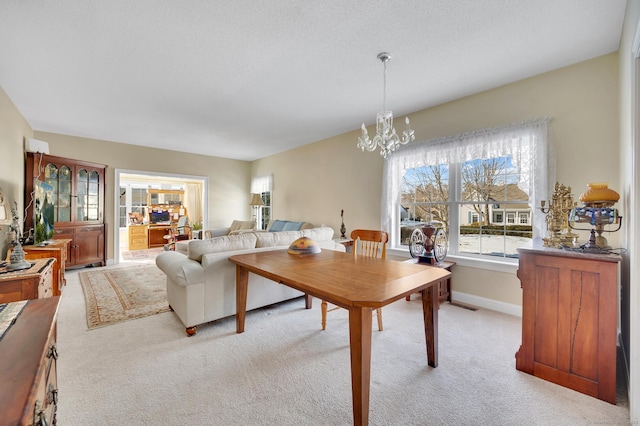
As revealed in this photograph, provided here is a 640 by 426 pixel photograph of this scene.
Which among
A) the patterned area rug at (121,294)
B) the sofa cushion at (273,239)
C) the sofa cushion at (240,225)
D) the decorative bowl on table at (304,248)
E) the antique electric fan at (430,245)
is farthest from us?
the sofa cushion at (240,225)

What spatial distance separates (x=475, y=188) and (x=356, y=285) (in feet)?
8.41

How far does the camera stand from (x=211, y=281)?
2.58 m

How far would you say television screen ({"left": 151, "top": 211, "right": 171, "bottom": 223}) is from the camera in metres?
8.47

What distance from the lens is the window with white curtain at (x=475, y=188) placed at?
2.82m

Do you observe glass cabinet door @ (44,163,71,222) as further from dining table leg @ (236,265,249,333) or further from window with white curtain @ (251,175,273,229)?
dining table leg @ (236,265,249,333)

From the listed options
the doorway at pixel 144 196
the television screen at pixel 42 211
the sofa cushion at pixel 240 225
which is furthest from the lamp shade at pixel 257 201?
the television screen at pixel 42 211

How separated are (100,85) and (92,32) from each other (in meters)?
1.10

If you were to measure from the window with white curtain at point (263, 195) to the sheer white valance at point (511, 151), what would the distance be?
12.5 feet

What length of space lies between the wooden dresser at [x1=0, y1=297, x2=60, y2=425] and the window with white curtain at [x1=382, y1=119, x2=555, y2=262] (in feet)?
11.8

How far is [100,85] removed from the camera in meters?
3.02

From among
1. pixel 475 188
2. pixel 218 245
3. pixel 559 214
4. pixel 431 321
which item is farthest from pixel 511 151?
pixel 218 245

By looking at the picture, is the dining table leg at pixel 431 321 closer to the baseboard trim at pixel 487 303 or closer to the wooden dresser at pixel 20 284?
the baseboard trim at pixel 487 303

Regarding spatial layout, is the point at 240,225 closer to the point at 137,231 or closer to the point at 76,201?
the point at 76,201

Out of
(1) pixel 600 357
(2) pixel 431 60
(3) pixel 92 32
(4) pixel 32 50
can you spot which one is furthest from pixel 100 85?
(1) pixel 600 357
